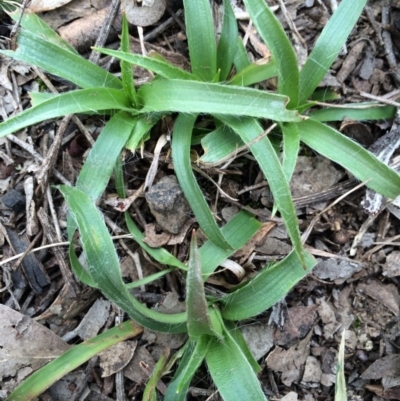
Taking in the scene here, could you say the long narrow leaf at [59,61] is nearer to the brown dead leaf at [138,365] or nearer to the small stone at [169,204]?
the small stone at [169,204]

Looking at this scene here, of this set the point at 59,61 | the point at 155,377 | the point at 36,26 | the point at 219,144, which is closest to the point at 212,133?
the point at 219,144

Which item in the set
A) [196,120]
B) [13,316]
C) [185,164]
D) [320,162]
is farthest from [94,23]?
[13,316]

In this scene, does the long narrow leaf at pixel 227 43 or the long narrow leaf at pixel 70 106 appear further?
the long narrow leaf at pixel 227 43

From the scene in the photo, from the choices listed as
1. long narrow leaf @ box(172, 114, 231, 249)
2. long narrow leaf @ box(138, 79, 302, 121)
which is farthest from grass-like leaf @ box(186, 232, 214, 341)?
long narrow leaf @ box(138, 79, 302, 121)

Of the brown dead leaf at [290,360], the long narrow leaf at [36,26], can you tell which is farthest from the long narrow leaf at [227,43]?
the brown dead leaf at [290,360]

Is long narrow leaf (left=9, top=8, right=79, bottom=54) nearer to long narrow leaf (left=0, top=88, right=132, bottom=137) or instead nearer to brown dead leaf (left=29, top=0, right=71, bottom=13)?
brown dead leaf (left=29, top=0, right=71, bottom=13)
